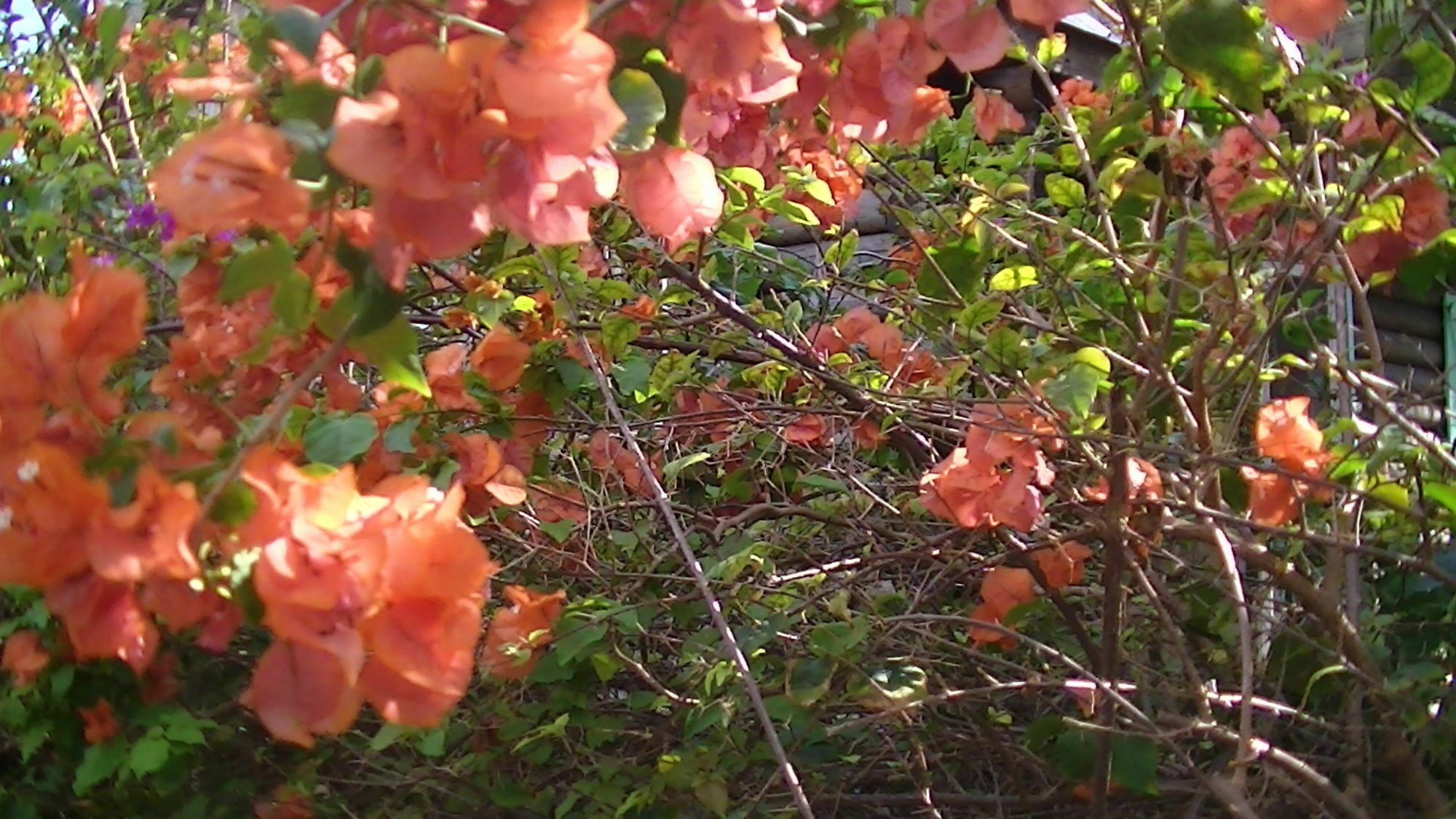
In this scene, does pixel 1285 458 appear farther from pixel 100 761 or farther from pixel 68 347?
pixel 100 761

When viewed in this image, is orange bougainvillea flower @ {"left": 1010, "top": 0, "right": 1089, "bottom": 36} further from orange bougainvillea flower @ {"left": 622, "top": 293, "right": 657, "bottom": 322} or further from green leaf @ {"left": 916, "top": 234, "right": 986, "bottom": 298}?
orange bougainvillea flower @ {"left": 622, "top": 293, "right": 657, "bottom": 322}

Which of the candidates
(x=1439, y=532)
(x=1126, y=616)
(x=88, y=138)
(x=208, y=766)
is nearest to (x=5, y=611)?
(x=208, y=766)

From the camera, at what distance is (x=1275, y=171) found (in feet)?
4.83

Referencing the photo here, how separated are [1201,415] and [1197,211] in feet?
1.35

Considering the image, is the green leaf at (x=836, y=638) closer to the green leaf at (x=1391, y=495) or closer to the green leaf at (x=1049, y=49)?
the green leaf at (x=1391, y=495)

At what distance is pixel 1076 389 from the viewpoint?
1219mm

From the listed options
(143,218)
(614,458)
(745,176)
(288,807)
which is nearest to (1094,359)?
(745,176)

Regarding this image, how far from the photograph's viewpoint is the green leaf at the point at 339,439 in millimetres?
959

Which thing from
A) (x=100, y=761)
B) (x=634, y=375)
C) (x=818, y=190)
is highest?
(x=818, y=190)

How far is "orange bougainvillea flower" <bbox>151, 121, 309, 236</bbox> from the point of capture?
632 mm

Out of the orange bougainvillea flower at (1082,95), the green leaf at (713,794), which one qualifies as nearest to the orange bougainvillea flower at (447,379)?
the green leaf at (713,794)

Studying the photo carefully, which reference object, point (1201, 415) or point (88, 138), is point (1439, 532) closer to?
point (1201, 415)

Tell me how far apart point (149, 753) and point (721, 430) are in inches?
36.3

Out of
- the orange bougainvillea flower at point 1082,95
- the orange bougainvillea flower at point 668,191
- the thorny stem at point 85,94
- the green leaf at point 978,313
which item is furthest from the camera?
the thorny stem at point 85,94
